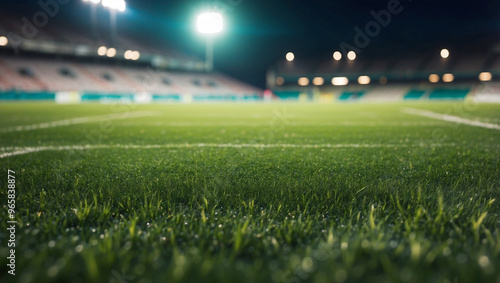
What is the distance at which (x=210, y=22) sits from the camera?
32.4 meters

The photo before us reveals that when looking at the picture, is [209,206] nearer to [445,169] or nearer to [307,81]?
[445,169]

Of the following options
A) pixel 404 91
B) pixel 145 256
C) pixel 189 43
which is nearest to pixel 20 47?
pixel 189 43

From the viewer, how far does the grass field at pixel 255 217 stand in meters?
0.92

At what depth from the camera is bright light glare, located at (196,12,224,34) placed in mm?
32322

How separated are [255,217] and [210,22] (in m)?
33.8

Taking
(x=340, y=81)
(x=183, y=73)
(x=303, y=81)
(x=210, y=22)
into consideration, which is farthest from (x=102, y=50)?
(x=340, y=81)

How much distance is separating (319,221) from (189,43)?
151 feet

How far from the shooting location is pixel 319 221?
1374 mm

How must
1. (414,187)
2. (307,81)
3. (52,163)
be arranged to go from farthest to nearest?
(307,81)
(52,163)
(414,187)

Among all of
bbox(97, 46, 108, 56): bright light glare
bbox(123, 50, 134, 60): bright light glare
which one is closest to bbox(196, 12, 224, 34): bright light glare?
bbox(123, 50, 134, 60): bright light glare

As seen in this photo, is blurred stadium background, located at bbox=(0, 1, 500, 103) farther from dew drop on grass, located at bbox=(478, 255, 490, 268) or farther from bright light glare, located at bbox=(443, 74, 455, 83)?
dew drop on grass, located at bbox=(478, 255, 490, 268)

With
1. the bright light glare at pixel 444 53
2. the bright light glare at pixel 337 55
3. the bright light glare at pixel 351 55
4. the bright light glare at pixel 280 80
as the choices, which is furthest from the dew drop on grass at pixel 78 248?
the bright light glare at pixel 280 80

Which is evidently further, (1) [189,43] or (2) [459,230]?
(1) [189,43]

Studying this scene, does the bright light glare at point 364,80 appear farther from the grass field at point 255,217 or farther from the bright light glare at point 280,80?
the grass field at point 255,217
